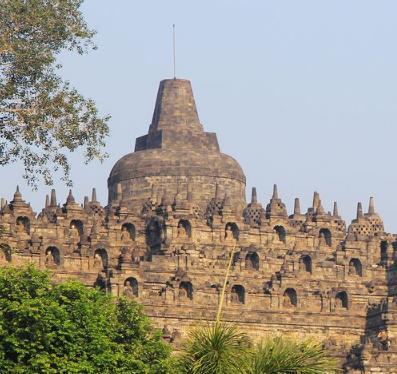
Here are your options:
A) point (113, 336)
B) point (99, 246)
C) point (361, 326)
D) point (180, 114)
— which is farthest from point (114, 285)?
point (113, 336)

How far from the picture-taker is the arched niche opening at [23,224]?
126 metres

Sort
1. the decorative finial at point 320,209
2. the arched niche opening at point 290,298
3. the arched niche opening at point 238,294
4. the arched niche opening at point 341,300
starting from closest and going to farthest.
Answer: the arched niche opening at point 238,294 < the arched niche opening at point 290,298 < the arched niche opening at point 341,300 < the decorative finial at point 320,209

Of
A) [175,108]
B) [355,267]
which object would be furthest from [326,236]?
[175,108]

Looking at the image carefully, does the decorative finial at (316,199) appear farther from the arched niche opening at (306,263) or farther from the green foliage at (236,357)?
the green foliage at (236,357)

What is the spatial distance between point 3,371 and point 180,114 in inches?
2460

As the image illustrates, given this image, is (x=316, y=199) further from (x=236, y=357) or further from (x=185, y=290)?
(x=236, y=357)

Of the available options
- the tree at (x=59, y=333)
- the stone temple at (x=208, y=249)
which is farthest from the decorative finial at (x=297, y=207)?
the tree at (x=59, y=333)

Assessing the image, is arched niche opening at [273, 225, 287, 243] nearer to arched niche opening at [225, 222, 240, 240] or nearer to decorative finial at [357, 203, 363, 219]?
arched niche opening at [225, 222, 240, 240]

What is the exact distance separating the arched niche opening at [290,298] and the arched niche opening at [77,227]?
40.2ft

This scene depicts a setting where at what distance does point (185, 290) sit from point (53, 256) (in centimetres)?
741

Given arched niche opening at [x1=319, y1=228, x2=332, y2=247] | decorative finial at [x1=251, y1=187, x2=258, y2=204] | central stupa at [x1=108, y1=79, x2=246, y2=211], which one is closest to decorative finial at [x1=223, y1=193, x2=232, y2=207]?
central stupa at [x1=108, y1=79, x2=246, y2=211]

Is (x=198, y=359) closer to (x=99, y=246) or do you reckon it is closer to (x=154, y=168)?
(x=99, y=246)

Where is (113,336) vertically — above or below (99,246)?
below

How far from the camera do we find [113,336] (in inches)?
3317
